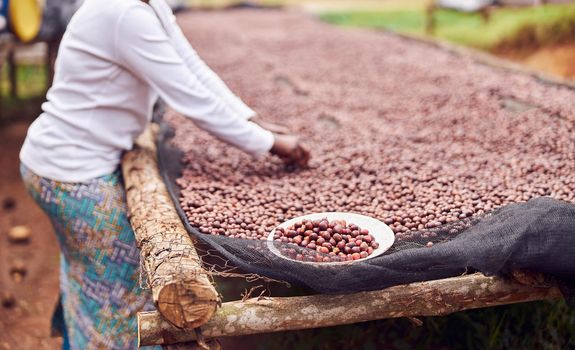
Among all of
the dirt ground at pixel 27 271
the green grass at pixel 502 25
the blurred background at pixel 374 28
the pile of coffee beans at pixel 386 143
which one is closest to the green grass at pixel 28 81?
the blurred background at pixel 374 28

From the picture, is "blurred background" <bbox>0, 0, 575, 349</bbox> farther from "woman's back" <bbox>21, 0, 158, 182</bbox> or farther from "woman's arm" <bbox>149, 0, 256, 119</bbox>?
"woman's back" <bbox>21, 0, 158, 182</bbox>

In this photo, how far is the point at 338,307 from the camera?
2.15 m

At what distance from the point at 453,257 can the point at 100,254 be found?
4.88ft

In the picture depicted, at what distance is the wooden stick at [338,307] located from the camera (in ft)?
6.72

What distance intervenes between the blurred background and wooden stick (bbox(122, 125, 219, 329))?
1149mm

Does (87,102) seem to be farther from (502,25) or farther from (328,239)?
(502,25)

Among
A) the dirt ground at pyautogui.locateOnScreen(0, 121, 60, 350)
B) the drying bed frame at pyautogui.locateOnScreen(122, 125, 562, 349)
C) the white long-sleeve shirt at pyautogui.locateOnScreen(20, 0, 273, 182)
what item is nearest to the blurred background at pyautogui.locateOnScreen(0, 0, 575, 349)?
the dirt ground at pyautogui.locateOnScreen(0, 121, 60, 350)

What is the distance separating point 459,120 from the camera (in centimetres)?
442

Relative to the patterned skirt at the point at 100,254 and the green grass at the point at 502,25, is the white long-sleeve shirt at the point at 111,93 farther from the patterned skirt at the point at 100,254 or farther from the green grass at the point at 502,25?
the green grass at the point at 502,25

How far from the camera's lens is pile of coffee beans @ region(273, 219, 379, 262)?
223cm

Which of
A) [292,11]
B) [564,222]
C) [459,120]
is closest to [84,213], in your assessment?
[564,222]

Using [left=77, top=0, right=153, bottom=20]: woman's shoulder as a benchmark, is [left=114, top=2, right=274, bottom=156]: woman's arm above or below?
below

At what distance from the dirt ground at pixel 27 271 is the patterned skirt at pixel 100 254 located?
52.0 inches

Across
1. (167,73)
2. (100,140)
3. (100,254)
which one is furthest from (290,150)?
(100,254)
